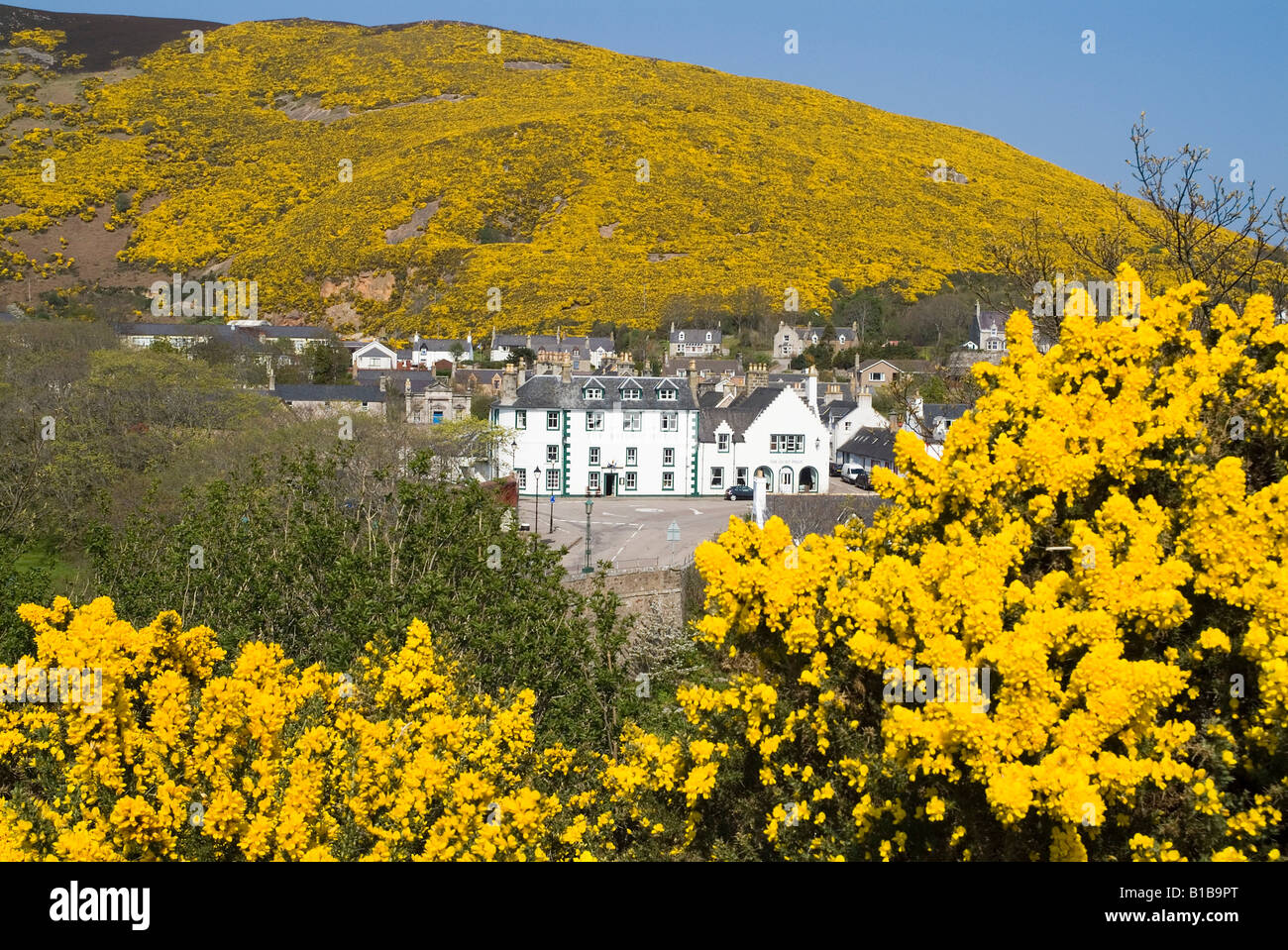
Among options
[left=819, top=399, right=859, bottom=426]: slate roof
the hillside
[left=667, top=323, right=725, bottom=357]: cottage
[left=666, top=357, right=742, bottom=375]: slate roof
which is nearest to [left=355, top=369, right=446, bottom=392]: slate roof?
[left=666, top=357, right=742, bottom=375]: slate roof

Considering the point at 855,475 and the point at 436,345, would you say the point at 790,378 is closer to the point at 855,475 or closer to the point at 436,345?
the point at 855,475

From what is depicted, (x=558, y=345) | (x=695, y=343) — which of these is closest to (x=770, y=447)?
(x=558, y=345)

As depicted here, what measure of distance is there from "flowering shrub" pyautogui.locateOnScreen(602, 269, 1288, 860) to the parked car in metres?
53.0

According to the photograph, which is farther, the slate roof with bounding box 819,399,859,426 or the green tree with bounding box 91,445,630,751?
the slate roof with bounding box 819,399,859,426

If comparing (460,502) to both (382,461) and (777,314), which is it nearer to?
(382,461)

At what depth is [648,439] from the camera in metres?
62.1

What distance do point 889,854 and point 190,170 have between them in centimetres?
18311

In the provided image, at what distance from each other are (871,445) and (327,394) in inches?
1193

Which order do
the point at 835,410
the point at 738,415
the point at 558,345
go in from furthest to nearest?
the point at 558,345 < the point at 835,410 < the point at 738,415

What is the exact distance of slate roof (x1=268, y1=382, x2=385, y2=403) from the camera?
62469 millimetres

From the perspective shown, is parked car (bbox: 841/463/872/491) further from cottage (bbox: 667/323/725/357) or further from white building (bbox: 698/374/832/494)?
cottage (bbox: 667/323/725/357)

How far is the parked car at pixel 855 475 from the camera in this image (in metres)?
64.5

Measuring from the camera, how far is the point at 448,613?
1864cm

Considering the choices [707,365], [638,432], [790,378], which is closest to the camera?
[638,432]
